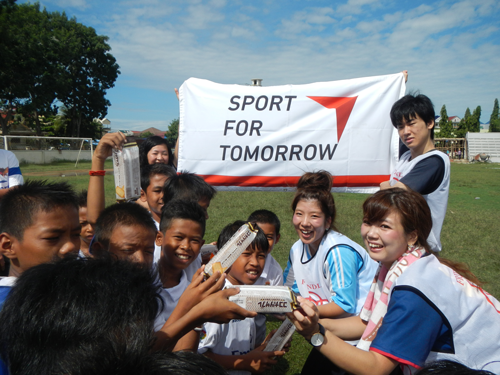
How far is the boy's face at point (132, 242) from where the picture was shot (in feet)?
6.29

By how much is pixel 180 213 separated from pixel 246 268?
0.59 m

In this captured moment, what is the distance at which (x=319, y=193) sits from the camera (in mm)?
2504

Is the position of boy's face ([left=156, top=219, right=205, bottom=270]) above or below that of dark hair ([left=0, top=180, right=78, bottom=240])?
below

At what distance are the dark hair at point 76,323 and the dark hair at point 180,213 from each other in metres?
1.29

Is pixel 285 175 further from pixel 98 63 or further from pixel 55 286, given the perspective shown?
pixel 98 63

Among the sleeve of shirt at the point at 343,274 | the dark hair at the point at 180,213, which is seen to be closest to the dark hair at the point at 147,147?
the dark hair at the point at 180,213

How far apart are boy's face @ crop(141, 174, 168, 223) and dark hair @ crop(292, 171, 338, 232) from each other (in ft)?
3.94

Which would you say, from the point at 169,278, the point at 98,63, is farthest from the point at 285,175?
the point at 98,63

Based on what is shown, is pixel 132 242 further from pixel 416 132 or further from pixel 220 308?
pixel 416 132

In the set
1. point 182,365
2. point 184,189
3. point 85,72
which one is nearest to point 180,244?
point 184,189

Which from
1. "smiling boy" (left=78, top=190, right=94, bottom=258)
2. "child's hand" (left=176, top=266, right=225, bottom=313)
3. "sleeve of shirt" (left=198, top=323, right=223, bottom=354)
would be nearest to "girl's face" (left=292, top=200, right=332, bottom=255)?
"sleeve of shirt" (left=198, top=323, right=223, bottom=354)

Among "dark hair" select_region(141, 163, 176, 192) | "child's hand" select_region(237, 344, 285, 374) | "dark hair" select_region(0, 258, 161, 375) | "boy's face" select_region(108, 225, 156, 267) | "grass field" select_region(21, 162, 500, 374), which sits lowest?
"grass field" select_region(21, 162, 500, 374)

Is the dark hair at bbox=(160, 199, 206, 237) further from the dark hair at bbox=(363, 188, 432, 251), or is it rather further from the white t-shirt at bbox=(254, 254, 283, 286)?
the dark hair at bbox=(363, 188, 432, 251)

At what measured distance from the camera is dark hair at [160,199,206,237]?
223 centimetres
